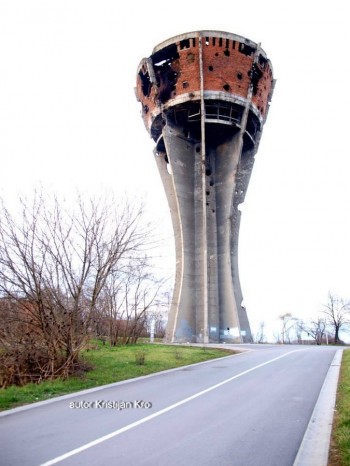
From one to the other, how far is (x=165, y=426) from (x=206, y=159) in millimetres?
32368

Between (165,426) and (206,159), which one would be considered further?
(206,159)

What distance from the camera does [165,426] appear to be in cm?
582

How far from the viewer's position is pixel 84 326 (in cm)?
1156

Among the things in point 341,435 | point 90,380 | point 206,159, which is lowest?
point 90,380

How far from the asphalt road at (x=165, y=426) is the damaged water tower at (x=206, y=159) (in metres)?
22.6

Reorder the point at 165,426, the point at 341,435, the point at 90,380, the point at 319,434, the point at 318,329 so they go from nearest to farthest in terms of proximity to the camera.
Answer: the point at 341,435, the point at 319,434, the point at 165,426, the point at 90,380, the point at 318,329

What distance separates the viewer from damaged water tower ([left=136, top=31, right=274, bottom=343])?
32.6 m

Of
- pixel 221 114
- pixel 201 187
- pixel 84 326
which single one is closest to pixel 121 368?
pixel 84 326

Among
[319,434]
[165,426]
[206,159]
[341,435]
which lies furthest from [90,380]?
[206,159]

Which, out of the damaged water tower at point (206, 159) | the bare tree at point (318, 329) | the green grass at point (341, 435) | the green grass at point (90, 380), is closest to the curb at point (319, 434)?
the green grass at point (341, 435)

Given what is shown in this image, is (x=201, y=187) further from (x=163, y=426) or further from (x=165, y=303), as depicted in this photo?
(x=163, y=426)

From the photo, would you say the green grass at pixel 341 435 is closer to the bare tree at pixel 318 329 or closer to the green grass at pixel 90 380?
the green grass at pixel 90 380

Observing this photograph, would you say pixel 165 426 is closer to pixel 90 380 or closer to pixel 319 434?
pixel 319 434

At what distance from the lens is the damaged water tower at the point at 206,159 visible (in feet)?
107
